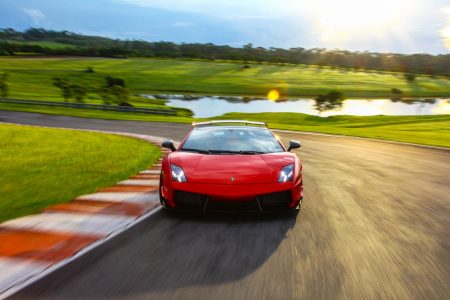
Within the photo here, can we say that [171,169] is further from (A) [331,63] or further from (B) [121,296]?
(A) [331,63]

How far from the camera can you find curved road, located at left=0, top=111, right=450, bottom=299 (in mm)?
4199

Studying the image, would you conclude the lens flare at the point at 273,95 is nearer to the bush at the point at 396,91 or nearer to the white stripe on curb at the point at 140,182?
the bush at the point at 396,91

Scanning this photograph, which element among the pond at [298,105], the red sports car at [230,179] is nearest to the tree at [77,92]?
the pond at [298,105]

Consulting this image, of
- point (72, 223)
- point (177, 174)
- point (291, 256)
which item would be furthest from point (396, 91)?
point (291, 256)

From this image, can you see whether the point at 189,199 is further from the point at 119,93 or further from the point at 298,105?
the point at 298,105

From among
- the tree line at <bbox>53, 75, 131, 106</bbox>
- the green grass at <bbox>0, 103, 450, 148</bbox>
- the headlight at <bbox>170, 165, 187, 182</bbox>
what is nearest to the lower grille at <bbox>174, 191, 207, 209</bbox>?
the headlight at <bbox>170, 165, 187, 182</bbox>

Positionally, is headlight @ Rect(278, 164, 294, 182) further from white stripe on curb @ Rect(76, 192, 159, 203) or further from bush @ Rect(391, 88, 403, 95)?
bush @ Rect(391, 88, 403, 95)

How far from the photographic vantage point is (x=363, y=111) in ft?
229

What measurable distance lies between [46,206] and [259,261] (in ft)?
13.1

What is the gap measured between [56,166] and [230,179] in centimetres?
634

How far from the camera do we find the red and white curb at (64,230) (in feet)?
15.8

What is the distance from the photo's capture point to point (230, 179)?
22.0ft

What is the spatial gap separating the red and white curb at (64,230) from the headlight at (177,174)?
0.68 meters

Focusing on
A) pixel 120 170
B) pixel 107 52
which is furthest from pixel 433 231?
pixel 107 52
